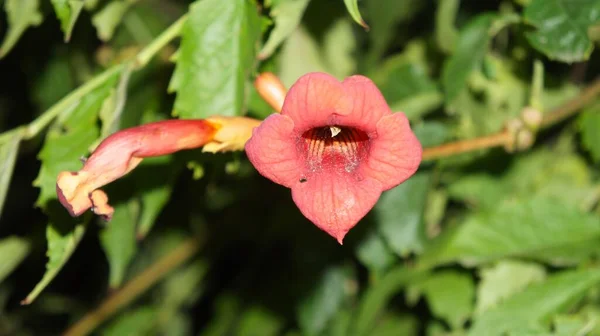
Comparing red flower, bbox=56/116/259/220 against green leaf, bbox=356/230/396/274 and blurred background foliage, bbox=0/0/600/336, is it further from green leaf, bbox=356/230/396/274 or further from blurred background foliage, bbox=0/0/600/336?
green leaf, bbox=356/230/396/274

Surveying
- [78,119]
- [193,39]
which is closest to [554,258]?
[193,39]

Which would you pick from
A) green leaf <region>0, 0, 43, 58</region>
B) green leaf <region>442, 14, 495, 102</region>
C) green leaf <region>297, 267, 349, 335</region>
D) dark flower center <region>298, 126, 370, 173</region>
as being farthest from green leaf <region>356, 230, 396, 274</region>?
green leaf <region>0, 0, 43, 58</region>

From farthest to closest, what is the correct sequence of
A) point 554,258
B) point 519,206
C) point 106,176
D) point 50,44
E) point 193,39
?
1. point 50,44
2. point 519,206
3. point 554,258
4. point 193,39
5. point 106,176

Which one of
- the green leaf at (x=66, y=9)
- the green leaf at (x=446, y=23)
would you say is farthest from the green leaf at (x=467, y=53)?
the green leaf at (x=66, y=9)

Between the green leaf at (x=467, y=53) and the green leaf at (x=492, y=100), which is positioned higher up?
the green leaf at (x=467, y=53)

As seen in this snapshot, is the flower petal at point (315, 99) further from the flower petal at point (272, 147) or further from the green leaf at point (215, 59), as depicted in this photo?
the green leaf at point (215, 59)

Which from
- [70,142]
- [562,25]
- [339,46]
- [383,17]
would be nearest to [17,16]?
[70,142]

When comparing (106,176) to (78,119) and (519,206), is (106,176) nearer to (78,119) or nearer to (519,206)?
(78,119)
